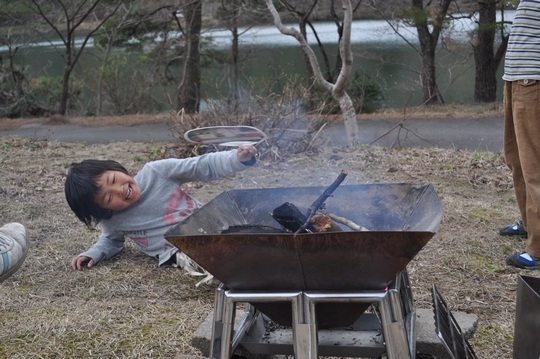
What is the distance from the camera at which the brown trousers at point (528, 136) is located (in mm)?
2996

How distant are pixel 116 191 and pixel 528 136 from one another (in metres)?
2.28

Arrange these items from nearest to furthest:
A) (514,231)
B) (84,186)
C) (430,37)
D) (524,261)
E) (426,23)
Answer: (84,186) < (524,261) < (514,231) < (426,23) < (430,37)

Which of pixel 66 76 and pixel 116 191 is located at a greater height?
pixel 116 191

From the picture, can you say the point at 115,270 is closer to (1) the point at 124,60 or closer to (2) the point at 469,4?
(2) the point at 469,4

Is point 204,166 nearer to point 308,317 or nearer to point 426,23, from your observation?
point 308,317

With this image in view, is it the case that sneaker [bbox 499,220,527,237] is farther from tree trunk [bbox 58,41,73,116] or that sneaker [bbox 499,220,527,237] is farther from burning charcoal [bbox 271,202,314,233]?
tree trunk [bbox 58,41,73,116]

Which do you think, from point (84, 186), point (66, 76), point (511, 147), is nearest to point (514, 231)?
point (511, 147)

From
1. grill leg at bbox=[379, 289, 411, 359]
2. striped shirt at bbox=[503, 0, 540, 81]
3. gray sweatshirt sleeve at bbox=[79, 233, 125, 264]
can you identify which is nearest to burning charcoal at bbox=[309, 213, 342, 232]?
grill leg at bbox=[379, 289, 411, 359]

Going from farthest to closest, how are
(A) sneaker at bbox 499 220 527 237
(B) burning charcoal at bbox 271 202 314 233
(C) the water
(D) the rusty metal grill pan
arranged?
(C) the water < (A) sneaker at bbox 499 220 527 237 < (B) burning charcoal at bbox 271 202 314 233 < (D) the rusty metal grill pan

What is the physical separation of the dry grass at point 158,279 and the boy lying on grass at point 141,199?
0.12 metres

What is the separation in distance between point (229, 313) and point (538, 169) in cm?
206

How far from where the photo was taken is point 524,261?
328 cm

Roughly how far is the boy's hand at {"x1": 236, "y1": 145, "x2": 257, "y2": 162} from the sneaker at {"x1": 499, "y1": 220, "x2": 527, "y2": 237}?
2070 mm

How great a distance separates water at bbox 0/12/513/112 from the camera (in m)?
15.6
